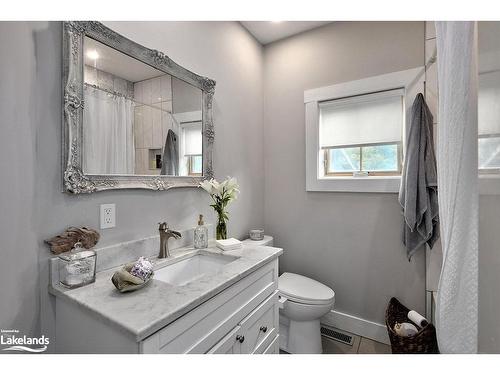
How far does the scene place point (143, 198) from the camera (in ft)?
4.10

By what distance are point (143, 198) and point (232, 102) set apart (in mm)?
1090

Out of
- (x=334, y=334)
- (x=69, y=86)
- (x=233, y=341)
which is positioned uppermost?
→ (x=69, y=86)

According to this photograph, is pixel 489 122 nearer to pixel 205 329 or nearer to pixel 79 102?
pixel 205 329

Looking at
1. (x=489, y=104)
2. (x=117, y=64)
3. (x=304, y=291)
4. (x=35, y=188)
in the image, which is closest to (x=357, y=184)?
(x=304, y=291)

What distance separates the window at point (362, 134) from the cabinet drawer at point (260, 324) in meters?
1.23

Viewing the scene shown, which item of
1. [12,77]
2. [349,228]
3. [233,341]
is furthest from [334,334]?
[12,77]

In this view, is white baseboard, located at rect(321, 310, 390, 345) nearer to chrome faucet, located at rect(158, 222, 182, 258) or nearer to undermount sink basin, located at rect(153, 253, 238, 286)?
undermount sink basin, located at rect(153, 253, 238, 286)

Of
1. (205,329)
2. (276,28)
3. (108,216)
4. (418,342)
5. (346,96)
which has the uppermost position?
(276,28)

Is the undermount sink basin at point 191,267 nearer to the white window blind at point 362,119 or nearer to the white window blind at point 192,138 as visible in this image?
the white window blind at point 192,138

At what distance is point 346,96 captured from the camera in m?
1.92

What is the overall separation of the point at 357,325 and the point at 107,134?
2.19 m
